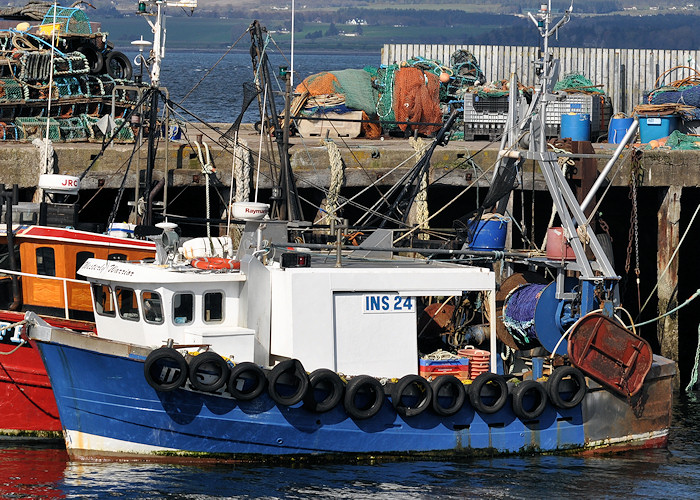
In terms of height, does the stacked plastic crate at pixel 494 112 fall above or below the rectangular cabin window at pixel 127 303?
above

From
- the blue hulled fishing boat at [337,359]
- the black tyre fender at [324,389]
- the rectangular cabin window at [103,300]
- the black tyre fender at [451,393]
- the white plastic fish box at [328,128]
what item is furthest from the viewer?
the white plastic fish box at [328,128]

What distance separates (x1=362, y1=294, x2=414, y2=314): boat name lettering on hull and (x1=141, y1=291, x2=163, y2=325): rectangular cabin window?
230 centimetres

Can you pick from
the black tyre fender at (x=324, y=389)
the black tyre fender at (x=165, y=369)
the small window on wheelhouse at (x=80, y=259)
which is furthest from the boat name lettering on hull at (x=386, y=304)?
the small window on wheelhouse at (x=80, y=259)

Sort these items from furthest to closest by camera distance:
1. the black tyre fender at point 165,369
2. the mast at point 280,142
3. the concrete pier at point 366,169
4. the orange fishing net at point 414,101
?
the orange fishing net at point 414,101, the concrete pier at point 366,169, the mast at point 280,142, the black tyre fender at point 165,369

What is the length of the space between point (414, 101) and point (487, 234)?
25.9 feet

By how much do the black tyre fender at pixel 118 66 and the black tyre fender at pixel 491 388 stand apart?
39.4ft

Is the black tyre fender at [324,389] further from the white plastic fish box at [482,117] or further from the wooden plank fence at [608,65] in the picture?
the wooden plank fence at [608,65]

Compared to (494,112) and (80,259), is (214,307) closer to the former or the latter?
(80,259)

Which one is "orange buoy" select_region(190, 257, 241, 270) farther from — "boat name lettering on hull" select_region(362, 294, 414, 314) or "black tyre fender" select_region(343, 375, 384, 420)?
"black tyre fender" select_region(343, 375, 384, 420)

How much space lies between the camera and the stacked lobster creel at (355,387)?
1285cm

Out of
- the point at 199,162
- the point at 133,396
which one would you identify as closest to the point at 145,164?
the point at 199,162

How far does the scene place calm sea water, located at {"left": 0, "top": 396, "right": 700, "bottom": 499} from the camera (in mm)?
12633

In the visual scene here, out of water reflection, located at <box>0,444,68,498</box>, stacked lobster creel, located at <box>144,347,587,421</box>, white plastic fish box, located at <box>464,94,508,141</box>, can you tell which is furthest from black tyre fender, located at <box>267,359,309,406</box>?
white plastic fish box, located at <box>464,94,508,141</box>

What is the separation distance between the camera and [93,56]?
2295 centimetres
